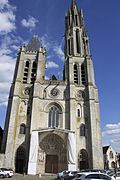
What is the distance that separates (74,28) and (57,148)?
89.1 feet

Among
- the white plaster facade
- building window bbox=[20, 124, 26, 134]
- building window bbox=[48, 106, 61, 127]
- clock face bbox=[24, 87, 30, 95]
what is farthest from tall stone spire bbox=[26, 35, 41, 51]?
the white plaster facade

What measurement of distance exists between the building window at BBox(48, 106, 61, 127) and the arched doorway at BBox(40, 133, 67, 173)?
250cm

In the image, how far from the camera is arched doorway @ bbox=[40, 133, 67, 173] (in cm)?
2720

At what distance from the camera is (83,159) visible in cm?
2841


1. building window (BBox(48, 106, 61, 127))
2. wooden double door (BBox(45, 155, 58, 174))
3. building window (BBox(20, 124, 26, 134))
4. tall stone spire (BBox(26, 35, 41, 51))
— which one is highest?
tall stone spire (BBox(26, 35, 41, 51))

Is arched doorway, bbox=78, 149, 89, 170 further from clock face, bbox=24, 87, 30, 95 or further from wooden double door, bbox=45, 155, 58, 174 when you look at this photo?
clock face, bbox=24, 87, 30, 95

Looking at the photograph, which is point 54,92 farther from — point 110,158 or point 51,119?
point 110,158

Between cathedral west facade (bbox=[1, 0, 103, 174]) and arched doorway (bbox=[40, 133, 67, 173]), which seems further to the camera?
arched doorway (bbox=[40, 133, 67, 173])

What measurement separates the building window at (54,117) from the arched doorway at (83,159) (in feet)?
18.8

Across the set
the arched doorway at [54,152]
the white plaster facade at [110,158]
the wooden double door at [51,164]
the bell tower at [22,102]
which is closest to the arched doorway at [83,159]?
the arched doorway at [54,152]

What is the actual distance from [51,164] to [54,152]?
5.73 ft

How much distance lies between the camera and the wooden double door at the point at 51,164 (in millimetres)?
27062

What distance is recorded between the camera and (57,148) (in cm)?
2820

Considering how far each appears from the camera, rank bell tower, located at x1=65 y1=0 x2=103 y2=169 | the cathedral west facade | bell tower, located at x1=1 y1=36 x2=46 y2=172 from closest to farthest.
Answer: the cathedral west facade
bell tower, located at x1=1 y1=36 x2=46 y2=172
bell tower, located at x1=65 y1=0 x2=103 y2=169
